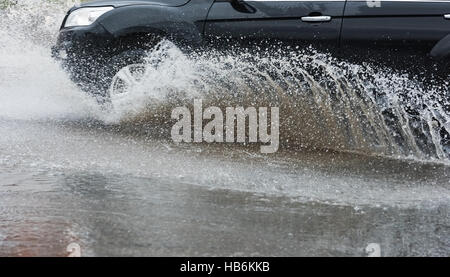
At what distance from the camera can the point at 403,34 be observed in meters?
6.21

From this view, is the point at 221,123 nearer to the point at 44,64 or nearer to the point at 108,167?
the point at 108,167

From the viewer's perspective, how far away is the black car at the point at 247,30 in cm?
619

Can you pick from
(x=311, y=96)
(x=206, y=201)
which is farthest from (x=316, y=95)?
(x=206, y=201)

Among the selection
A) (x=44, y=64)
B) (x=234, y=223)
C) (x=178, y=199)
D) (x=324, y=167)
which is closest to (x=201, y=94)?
(x=324, y=167)

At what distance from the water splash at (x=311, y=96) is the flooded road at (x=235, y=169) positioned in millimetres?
10

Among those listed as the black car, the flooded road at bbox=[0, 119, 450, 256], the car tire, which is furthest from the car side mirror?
the flooded road at bbox=[0, 119, 450, 256]

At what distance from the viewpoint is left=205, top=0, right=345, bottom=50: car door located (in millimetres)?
6391

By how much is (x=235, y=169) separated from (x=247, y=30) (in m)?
1.57

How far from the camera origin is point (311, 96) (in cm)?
650

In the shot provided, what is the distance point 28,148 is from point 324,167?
247cm
